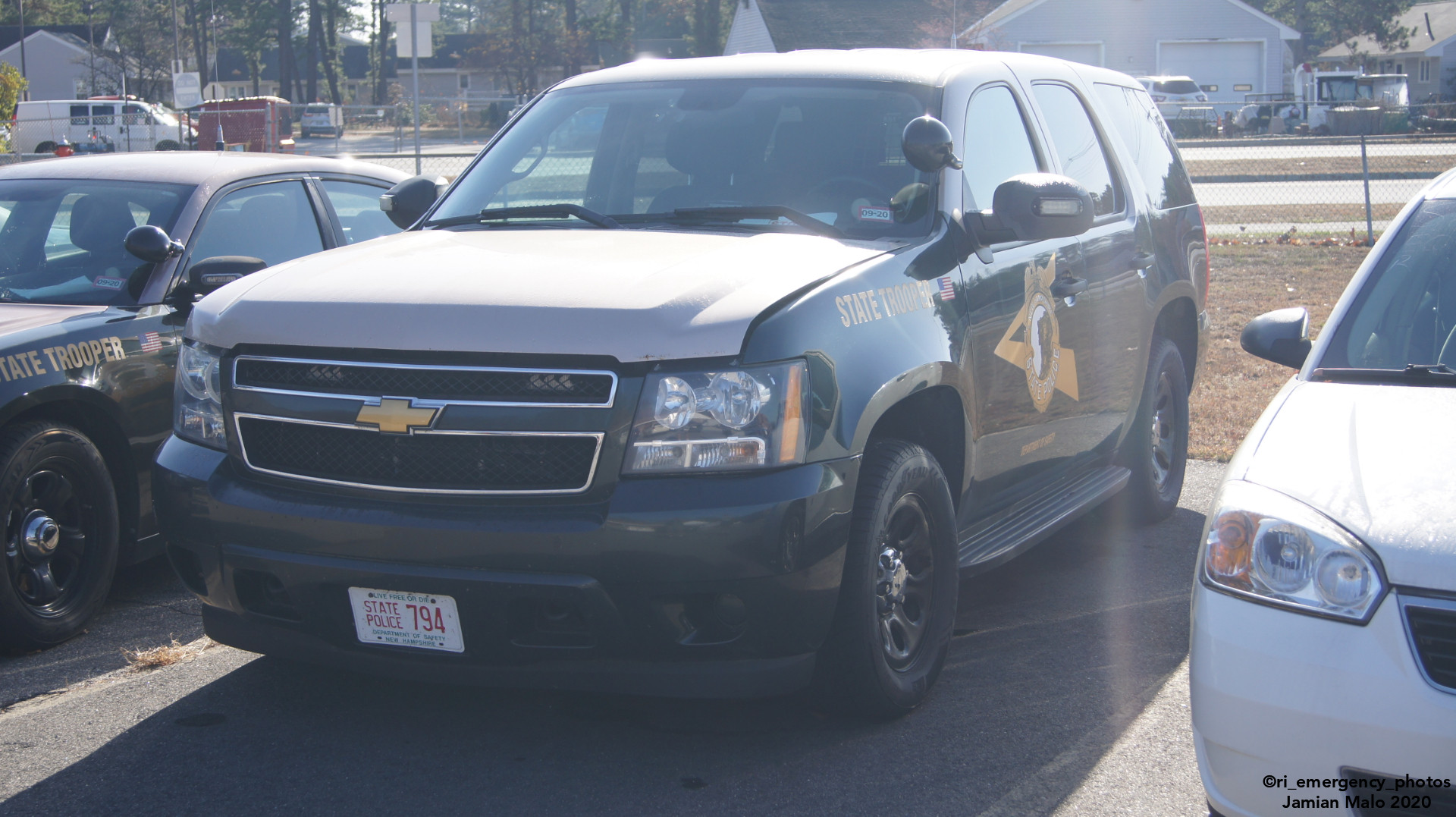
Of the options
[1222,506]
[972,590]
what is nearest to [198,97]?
[972,590]

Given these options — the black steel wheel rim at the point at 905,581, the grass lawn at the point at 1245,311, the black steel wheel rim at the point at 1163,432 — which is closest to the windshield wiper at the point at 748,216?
the black steel wheel rim at the point at 905,581

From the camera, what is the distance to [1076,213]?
4.20m

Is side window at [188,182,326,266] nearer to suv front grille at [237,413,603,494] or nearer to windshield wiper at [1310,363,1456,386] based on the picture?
suv front grille at [237,413,603,494]

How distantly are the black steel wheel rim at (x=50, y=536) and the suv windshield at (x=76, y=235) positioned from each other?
0.81 metres

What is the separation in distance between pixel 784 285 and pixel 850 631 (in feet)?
3.01

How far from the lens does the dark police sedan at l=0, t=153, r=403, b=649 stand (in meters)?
4.47

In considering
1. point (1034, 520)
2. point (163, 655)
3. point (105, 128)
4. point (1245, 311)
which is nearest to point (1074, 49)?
point (105, 128)

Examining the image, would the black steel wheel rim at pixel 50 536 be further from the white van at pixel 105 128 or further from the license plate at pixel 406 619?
the white van at pixel 105 128

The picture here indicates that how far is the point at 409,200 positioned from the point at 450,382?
76.3 inches

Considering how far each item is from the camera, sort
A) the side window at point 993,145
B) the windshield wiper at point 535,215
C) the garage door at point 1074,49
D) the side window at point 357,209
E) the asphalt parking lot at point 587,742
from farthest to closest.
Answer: the garage door at point 1074,49, the side window at point 357,209, the side window at point 993,145, the windshield wiper at point 535,215, the asphalt parking lot at point 587,742

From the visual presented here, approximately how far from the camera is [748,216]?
4.11m

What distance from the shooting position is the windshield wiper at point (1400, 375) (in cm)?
332

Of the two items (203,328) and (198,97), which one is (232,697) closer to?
(203,328)

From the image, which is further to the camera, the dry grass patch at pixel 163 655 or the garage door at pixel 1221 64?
the garage door at pixel 1221 64
